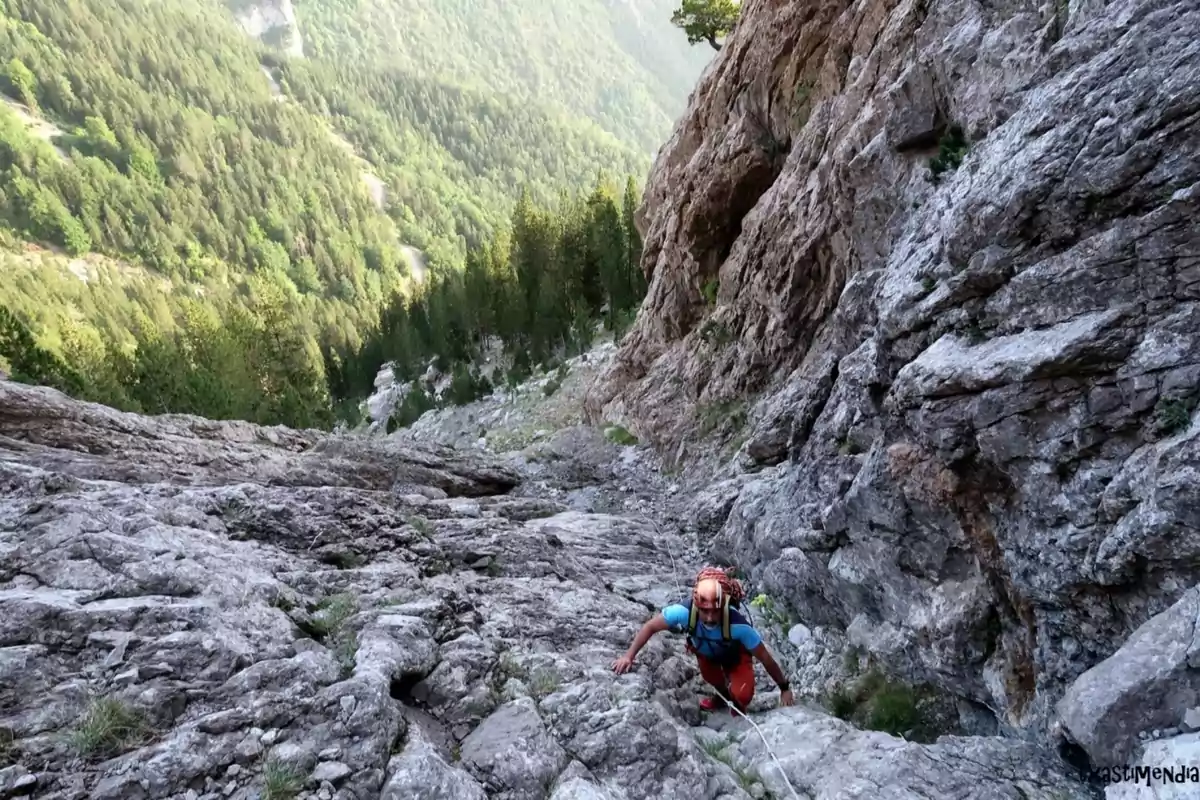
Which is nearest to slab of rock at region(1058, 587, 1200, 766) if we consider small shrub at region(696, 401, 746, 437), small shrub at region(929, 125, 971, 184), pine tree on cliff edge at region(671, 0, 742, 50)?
small shrub at region(929, 125, 971, 184)

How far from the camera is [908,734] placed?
23.6 ft

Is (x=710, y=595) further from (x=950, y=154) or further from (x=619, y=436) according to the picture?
(x=619, y=436)

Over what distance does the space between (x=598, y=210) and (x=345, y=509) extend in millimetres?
45048

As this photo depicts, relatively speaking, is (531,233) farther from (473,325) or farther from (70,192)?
(70,192)

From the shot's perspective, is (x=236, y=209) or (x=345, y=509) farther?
(x=236, y=209)

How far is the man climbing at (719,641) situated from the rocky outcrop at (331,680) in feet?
1.12

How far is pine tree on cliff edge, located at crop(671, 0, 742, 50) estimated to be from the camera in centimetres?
3281

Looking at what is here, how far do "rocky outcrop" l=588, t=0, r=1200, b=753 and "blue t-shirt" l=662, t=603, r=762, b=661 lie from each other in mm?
2138

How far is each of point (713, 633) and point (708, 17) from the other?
34686 mm

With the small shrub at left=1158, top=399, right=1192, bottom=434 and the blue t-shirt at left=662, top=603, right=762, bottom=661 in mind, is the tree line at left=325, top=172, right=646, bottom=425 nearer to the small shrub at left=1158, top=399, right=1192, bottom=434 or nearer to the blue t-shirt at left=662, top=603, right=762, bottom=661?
the blue t-shirt at left=662, top=603, right=762, bottom=661

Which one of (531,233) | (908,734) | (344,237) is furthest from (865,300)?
(344,237)

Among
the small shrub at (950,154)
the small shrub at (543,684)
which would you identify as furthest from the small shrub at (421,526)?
the small shrub at (950,154)

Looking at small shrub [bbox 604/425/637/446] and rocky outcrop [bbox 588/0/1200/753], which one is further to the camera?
small shrub [bbox 604/425/637/446]

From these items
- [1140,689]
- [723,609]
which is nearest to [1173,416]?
[1140,689]
